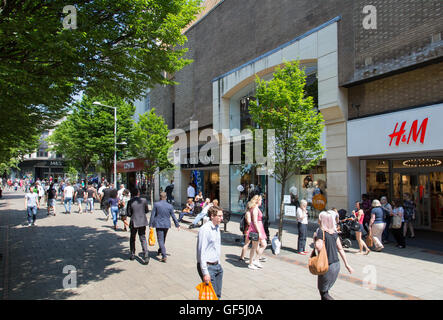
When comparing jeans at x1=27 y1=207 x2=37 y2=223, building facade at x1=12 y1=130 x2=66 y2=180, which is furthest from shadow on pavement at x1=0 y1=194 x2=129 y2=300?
building facade at x1=12 y1=130 x2=66 y2=180

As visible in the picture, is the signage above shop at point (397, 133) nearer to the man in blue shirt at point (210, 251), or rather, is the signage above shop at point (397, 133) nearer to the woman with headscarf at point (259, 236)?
the woman with headscarf at point (259, 236)

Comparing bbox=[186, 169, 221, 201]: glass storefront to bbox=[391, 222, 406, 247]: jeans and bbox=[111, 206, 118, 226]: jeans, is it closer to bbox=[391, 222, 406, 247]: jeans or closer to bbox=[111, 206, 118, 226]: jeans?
bbox=[111, 206, 118, 226]: jeans

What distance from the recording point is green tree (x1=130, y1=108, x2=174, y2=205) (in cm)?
2058

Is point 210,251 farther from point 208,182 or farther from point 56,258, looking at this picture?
point 208,182

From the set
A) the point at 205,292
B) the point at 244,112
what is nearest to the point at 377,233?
the point at 205,292

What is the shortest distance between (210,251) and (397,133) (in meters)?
8.96

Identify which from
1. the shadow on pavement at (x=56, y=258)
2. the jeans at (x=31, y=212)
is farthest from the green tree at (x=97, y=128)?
the shadow on pavement at (x=56, y=258)

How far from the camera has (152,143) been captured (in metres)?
20.4

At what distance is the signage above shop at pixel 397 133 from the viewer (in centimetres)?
929

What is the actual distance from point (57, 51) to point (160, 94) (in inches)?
947

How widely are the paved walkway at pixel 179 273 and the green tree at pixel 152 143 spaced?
10391 millimetres

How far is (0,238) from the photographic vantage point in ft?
36.3
